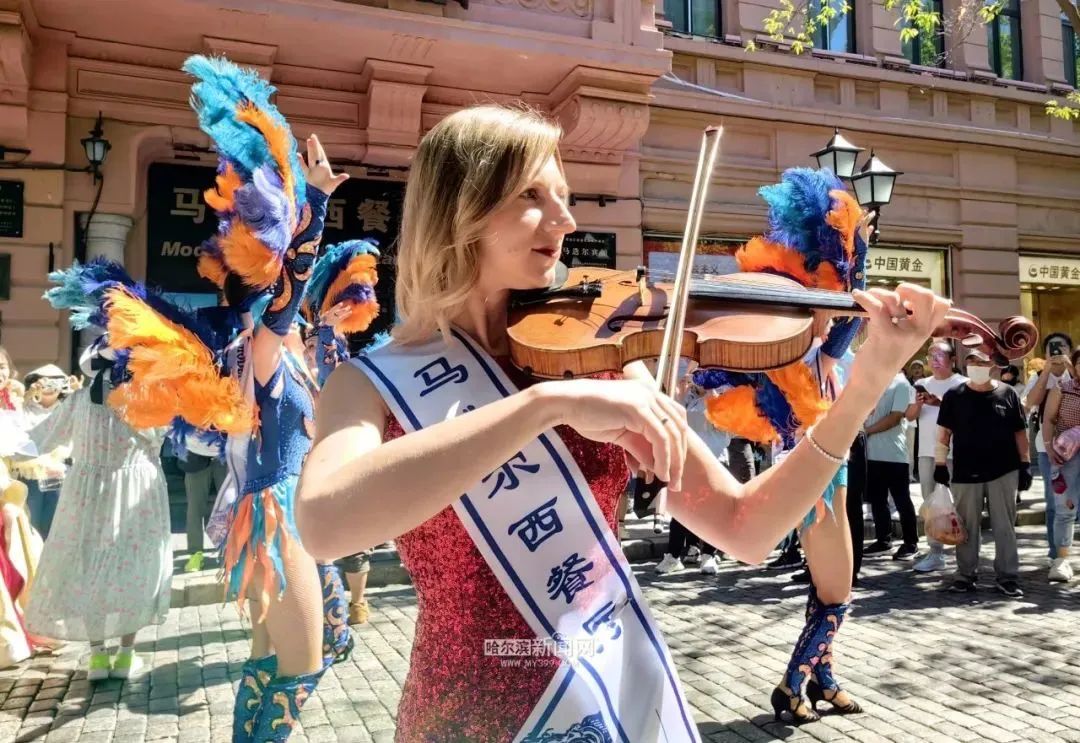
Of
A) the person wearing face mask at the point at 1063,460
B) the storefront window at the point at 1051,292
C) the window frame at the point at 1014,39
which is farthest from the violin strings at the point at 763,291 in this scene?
the window frame at the point at 1014,39

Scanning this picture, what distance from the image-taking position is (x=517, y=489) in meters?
1.45

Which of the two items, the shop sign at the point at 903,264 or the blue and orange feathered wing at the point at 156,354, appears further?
the shop sign at the point at 903,264

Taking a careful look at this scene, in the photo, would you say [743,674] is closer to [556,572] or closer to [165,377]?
[165,377]

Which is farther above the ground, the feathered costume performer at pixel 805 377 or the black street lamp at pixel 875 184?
the black street lamp at pixel 875 184

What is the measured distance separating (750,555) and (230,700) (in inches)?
141

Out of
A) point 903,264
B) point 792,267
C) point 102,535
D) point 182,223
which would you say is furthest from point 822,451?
point 903,264

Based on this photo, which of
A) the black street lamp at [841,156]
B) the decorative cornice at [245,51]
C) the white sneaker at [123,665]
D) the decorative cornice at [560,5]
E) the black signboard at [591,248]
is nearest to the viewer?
the white sneaker at [123,665]

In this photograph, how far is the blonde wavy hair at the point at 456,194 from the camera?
140 cm

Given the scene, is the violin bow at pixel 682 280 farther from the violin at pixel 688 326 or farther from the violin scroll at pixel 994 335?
the violin scroll at pixel 994 335

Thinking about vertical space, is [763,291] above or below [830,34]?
below

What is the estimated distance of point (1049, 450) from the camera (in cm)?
704

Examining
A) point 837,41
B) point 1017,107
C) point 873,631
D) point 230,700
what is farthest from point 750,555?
point 1017,107

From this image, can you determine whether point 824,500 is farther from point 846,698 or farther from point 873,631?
point 873,631

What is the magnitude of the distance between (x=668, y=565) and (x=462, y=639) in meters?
5.94
